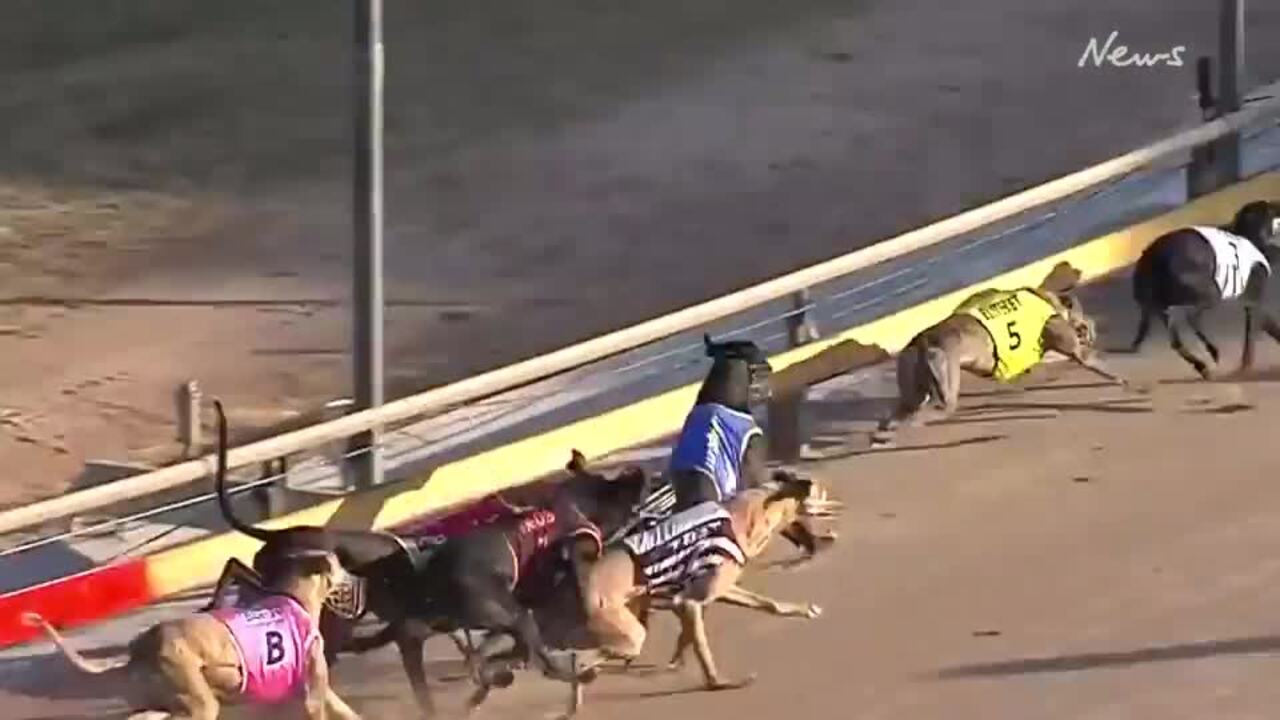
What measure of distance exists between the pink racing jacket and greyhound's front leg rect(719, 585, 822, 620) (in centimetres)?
95

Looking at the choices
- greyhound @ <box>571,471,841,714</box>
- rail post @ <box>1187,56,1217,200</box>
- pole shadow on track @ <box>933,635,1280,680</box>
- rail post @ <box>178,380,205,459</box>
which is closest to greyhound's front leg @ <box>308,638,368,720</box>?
greyhound @ <box>571,471,841,714</box>

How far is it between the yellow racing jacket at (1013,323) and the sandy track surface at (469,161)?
1.84 metres

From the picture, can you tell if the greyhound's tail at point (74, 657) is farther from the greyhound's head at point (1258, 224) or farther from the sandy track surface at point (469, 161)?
the greyhound's head at point (1258, 224)

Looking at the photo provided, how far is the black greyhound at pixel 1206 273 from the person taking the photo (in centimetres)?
763

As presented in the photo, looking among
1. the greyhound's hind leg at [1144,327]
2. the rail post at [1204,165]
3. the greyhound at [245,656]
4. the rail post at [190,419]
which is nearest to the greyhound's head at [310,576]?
the greyhound at [245,656]

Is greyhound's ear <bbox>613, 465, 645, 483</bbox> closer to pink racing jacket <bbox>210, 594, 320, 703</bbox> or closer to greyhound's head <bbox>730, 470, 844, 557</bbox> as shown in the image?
greyhound's head <bbox>730, 470, 844, 557</bbox>

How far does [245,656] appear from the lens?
4.81 meters

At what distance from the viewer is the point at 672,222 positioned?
10703mm

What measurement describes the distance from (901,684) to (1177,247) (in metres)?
2.39

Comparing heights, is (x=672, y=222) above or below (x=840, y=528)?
above

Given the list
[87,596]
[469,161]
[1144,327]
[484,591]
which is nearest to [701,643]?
[484,591]

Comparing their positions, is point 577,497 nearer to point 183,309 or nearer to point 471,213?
point 183,309

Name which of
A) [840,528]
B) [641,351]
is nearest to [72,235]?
[641,351]

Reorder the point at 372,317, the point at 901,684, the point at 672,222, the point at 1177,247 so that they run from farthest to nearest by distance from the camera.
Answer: the point at 672,222
the point at 1177,247
the point at 372,317
the point at 901,684
